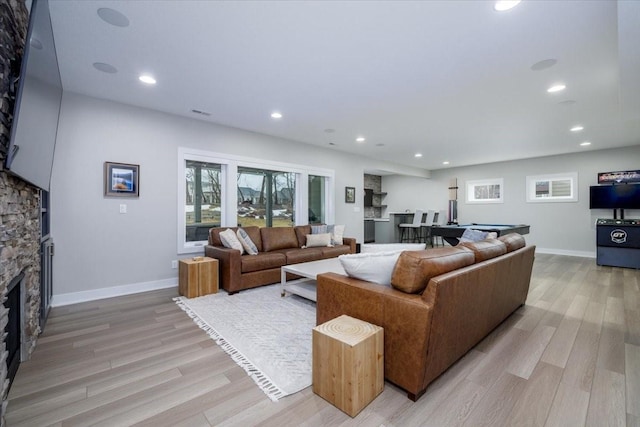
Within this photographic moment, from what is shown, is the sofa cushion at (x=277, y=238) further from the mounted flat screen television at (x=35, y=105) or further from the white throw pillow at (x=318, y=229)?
the mounted flat screen television at (x=35, y=105)

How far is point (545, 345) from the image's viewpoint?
2373mm

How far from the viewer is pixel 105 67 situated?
2.87 metres

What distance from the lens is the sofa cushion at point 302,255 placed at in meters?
4.37

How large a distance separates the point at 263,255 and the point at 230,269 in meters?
0.56

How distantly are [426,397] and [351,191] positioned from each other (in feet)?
18.1

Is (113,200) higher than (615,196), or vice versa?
(615,196)

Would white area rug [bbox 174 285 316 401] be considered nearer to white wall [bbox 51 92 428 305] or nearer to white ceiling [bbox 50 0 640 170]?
white wall [bbox 51 92 428 305]

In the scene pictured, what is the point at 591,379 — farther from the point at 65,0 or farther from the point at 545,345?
the point at 65,0

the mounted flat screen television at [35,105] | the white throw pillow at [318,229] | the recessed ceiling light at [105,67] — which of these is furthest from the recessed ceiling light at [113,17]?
the white throw pillow at [318,229]

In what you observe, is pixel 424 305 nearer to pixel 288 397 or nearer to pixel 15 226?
pixel 288 397

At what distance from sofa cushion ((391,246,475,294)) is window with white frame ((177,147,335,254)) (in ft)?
11.9

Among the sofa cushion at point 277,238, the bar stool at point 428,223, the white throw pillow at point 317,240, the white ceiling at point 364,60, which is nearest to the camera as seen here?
the white ceiling at point 364,60

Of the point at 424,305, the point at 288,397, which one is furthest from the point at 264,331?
the point at 424,305

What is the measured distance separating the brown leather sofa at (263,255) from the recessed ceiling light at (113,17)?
255 cm
